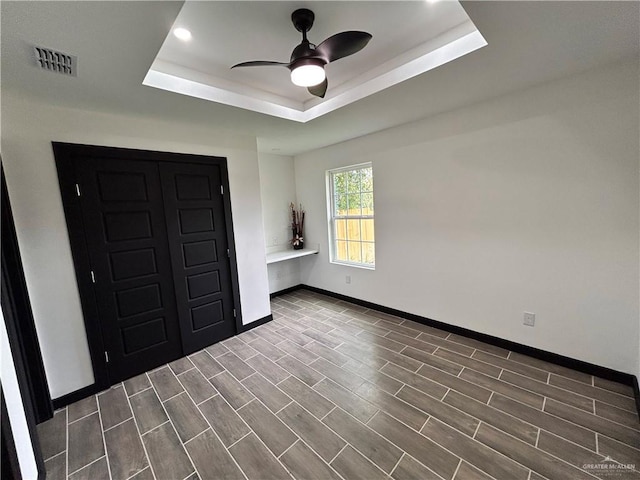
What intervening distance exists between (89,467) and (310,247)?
356cm

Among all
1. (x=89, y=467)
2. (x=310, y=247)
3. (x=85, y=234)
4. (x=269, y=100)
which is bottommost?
(x=89, y=467)

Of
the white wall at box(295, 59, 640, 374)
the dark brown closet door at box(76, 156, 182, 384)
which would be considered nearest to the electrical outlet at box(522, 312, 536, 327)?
the white wall at box(295, 59, 640, 374)

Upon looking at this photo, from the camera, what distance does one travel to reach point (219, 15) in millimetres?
1563

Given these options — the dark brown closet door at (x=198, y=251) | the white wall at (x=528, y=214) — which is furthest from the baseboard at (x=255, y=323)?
the white wall at (x=528, y=214)

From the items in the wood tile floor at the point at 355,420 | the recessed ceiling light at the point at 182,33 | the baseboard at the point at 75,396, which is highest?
the recessed ceiling light at the point at 182,33

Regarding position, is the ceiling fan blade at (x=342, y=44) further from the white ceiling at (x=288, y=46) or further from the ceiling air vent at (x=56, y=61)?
the ceiling air vent at (x=56, y=61)

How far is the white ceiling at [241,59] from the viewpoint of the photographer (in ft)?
4.14

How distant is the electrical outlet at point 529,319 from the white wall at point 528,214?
5 cm

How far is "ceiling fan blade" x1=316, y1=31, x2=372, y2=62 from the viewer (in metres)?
1.41

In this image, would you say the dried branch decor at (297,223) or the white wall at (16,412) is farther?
the dried branch decor at (297,223)

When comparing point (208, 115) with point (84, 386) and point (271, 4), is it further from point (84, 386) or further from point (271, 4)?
point (84, 386)

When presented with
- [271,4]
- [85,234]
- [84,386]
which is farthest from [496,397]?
[85,234]

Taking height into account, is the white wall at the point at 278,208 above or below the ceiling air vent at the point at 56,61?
below

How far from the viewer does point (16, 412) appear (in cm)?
144
